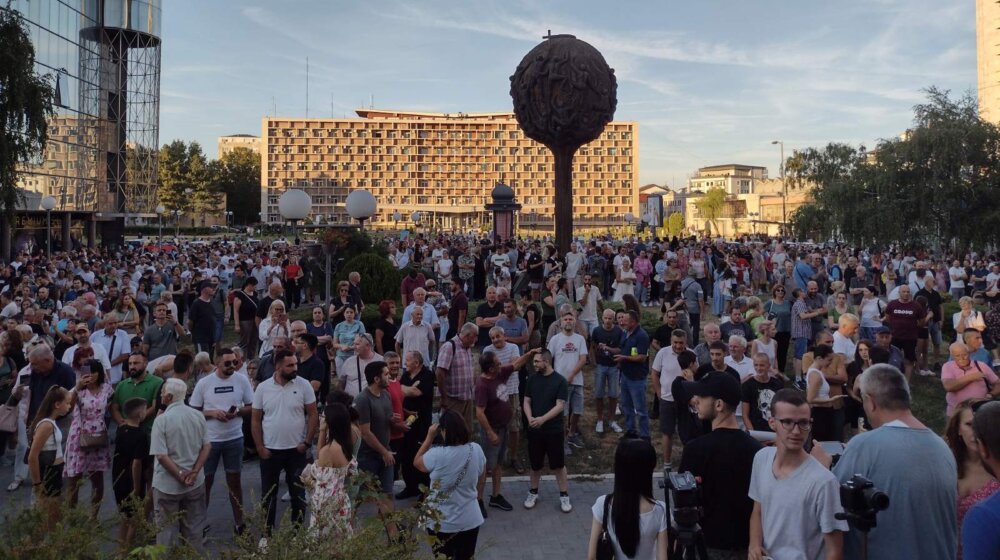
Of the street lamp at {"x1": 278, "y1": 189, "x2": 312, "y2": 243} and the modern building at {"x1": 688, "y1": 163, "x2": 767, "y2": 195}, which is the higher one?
the modern building at {"x1": 688, "y1": 163, "x2": 767, "y2": 195}

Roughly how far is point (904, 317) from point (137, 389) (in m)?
9.93

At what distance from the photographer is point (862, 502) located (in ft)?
9.40

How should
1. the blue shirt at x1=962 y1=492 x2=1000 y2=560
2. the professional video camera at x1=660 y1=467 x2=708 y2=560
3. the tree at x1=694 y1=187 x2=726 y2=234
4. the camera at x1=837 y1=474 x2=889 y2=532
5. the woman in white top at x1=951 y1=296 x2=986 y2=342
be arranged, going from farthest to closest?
the tree at x1=694 y1=187 x2=726 y2=234 < the woman in white top at x1=951 y1=296 x2=986 y2=342 < the professional video camera at x1=660 y1=467 x2=708 y2=560 < the camera at x1=837 y1=474 x2=889 y2=532 < the blue shirt at x1=962 y1=492 x2=1000 y2=560

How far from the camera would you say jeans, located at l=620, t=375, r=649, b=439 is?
27.2ft

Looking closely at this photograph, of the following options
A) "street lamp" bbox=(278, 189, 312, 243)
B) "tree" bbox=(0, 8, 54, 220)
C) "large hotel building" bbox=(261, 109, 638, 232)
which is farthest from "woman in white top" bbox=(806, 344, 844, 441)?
"large hotel building" bbox=(261, 109, 638, 232)

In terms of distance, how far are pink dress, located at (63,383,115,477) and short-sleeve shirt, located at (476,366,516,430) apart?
325cm

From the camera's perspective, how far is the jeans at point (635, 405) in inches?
327

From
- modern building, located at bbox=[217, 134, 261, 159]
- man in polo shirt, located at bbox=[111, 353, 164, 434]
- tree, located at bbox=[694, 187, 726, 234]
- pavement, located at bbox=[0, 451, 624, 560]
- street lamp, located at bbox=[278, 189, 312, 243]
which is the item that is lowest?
pavement, located at bbox=[0, 451, 624, 560]

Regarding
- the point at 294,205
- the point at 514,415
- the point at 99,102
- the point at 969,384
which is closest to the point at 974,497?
the point at 969,384

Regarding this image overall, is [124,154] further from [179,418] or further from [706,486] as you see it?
[706,486]

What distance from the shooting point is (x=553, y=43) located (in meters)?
18.5

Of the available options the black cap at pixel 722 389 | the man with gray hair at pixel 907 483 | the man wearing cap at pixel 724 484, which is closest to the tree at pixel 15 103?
the black cap at pixel 722 389

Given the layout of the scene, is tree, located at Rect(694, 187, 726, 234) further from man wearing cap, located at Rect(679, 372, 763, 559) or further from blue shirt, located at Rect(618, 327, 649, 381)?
man wearing cap, located at Rect(679, 372, 763, 559)

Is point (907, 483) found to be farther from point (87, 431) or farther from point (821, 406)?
point (87, 431)
